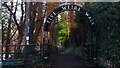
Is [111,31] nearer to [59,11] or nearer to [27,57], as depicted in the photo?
[59,11]

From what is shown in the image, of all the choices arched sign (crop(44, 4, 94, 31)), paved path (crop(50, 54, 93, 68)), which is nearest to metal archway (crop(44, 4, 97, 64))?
arched sign (crop(44, 4, 94, 31))

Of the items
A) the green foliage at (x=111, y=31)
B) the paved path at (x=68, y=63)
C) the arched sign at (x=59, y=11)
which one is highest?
the arched sign at (x=59, y=11)

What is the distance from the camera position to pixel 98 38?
8.05m

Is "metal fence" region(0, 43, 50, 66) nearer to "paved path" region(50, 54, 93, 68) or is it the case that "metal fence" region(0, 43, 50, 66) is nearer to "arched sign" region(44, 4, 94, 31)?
"paved path" region(50, 54, 93, 68)

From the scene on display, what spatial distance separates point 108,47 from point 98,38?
1.63 meters

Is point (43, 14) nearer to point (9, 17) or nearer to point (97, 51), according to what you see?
point (9, 17)

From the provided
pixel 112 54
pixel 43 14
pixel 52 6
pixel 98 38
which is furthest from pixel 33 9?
pixel 112 54

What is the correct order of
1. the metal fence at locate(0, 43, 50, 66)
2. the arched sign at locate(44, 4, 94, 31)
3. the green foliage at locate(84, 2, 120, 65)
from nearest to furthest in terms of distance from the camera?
the green foliage at locate(84, 2, 120, 65), the metal fence at locate(0, 43, 50, 66), the arched sign at locate(44, 4, 94, 31)

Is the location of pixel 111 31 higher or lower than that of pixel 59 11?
lower

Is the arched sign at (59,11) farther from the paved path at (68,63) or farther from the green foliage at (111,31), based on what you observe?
the paved path at (68,63)

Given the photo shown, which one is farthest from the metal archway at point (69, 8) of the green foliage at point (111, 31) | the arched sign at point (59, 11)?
the green foliage at point (111, 31)

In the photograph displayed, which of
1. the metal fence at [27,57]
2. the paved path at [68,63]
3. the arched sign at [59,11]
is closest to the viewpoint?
the metal fence at [27,57]

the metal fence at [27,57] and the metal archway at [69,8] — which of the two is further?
the metal archway at [69,8]

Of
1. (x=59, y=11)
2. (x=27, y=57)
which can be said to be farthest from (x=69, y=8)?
(x=27, y=57)
